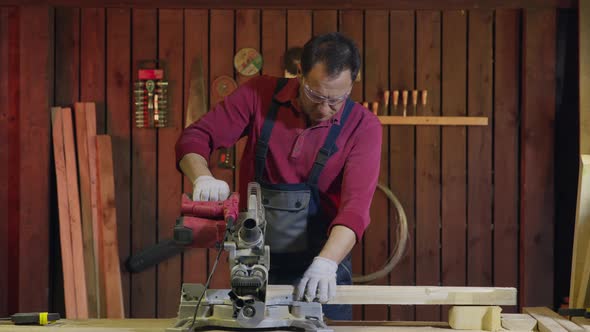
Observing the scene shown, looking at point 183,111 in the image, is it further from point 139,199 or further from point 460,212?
point 460,212

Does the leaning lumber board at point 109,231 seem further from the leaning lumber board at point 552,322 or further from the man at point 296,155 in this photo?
the leaning lumber board at point 552,322

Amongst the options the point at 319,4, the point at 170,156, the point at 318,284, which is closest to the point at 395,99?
the point at 319,4

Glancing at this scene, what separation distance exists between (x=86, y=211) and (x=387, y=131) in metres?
2.01

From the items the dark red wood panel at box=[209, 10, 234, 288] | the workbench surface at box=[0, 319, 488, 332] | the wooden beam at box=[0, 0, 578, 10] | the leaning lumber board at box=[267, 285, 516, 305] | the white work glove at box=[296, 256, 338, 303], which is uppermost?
the wooden beam at box=[0, 0, 578, 10]

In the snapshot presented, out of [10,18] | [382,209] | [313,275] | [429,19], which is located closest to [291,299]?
[313,275]

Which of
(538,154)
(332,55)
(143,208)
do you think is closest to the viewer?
(332,55)

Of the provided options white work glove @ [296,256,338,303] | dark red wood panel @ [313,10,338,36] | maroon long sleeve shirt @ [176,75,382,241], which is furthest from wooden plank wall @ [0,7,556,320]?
white work glove @ [296,256,338,303]

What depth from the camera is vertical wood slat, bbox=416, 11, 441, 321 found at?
5426 mm

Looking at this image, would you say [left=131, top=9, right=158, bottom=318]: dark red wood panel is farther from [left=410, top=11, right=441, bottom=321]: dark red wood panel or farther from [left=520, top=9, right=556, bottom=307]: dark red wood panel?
[left=520, top=9, right=556, bottom=307]: dark red wood panel

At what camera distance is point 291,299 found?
9.04 feet

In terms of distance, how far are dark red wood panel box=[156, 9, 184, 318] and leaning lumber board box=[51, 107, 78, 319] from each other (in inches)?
22.6

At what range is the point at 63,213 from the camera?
5.24m

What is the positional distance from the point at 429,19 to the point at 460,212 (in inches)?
50.7

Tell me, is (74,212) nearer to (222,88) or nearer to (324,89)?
(222,88)
